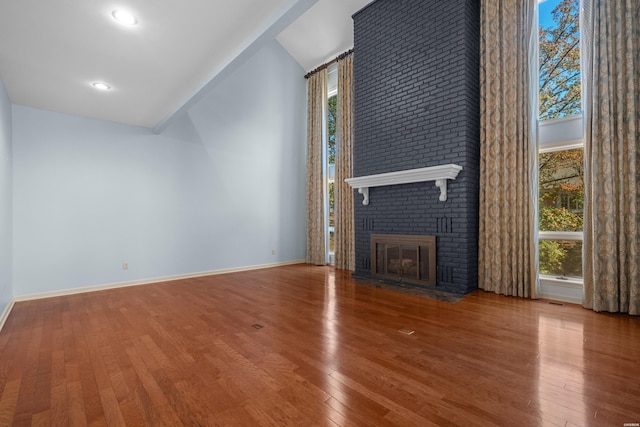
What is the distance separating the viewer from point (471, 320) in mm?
2971

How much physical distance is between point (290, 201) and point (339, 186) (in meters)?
1.32

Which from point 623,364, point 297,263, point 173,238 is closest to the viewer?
point 623,364

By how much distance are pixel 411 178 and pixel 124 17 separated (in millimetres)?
3596

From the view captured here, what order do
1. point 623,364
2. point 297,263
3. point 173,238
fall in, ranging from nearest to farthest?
point 623,364 → point 173,238 → point 297,263

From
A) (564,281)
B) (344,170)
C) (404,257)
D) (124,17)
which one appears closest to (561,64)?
(564,281)

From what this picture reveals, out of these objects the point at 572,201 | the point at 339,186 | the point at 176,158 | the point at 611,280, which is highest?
the point at 176,158

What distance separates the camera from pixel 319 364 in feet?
6.81

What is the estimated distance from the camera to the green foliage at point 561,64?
3676 millimetres

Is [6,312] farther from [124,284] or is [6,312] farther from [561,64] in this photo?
[561,64]

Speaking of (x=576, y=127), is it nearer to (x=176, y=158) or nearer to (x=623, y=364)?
(x=623, y=364)

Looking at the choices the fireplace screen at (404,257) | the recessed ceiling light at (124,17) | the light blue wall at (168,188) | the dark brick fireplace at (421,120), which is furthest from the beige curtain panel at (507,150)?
the recessed ceiling light at (124,17)

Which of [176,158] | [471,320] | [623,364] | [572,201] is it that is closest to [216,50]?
[176,158]

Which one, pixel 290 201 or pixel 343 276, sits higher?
pixel 290 201

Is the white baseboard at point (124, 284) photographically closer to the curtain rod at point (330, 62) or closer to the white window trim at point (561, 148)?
the curtain rod at point (330, 62)
